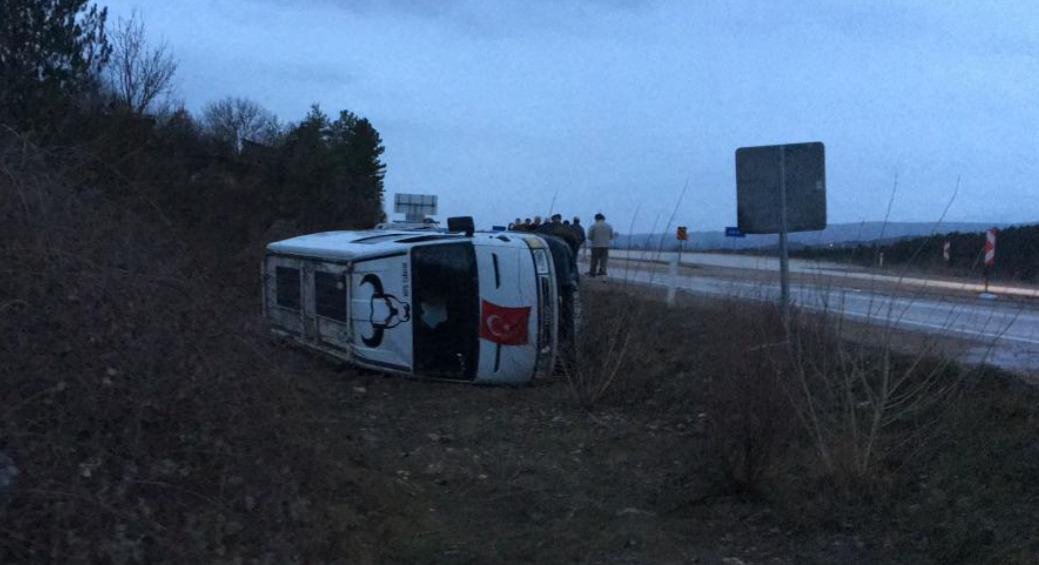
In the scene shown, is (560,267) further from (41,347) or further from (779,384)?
(41,347)

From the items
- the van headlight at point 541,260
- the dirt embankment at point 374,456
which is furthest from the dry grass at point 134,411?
the van headlight at point 541,260

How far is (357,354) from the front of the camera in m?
11.7

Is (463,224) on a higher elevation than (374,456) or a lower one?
higher

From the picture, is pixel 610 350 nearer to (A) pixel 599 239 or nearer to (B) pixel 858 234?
(B) pixel 858 234

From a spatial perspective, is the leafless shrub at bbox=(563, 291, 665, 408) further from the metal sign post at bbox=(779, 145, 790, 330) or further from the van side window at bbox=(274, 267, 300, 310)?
the van side window at bbox=(274, 267, 300, 310)

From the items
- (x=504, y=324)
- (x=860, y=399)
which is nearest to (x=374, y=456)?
(x=504, y=324)

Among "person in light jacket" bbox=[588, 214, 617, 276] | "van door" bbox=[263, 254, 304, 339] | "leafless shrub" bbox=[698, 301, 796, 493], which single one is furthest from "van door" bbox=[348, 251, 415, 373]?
"person in light jacket" bbox=[588, 214, 617, 276]

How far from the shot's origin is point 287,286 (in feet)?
43.6

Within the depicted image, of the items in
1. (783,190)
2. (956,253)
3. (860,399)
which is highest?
(783,190)

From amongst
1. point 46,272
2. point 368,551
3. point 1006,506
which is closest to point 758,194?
point 1006,506

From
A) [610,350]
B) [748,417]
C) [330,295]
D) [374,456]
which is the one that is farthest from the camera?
[330,295]

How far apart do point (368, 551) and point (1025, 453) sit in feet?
13.3

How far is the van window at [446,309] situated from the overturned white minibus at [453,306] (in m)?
0.01

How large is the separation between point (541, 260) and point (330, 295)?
2348mm
